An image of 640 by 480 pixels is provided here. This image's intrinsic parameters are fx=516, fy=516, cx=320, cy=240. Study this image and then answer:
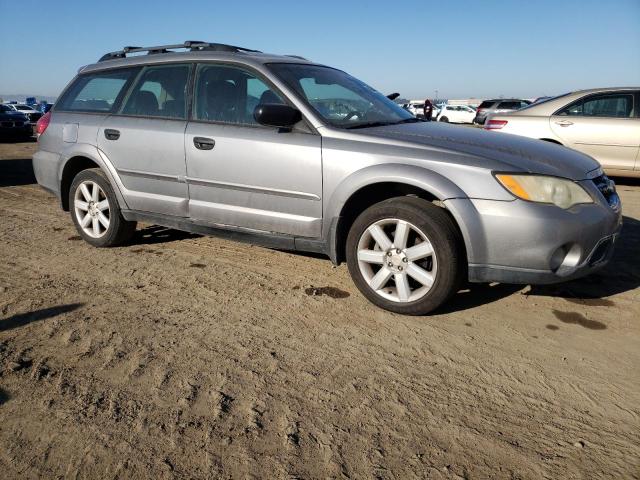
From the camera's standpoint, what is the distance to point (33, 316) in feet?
10.3

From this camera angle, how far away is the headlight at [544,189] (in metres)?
2.92

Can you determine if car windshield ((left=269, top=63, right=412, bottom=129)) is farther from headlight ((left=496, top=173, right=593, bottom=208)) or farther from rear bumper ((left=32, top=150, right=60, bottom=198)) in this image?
rear bumper ((left=32, top=150, right=60, bottom=198))

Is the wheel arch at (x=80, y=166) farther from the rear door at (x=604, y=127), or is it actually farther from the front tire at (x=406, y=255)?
the rear door at (x=604, y=127)

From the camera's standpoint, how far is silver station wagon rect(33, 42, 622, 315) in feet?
9.75

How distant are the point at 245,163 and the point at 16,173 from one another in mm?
7619

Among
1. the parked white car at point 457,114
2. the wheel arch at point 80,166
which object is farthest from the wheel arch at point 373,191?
→ the parked white car at point 457,114

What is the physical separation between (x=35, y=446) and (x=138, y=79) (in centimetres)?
327

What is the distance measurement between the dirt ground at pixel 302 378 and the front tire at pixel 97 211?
550 mm

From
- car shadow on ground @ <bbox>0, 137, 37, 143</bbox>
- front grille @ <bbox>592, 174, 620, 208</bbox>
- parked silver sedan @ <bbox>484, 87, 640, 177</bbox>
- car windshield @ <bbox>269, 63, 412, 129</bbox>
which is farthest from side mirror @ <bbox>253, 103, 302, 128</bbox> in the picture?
car shadow on ground @ <bbox>0, 137, 37, 143</bbox>

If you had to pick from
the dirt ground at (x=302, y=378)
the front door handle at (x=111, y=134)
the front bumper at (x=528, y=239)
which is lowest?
the dirt ground at (x=302, y=378)

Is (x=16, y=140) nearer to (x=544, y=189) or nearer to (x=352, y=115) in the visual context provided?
(x=352, y=115)

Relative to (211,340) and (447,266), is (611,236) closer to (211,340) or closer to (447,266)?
(447,266)

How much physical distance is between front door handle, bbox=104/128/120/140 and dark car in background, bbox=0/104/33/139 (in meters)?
14.3

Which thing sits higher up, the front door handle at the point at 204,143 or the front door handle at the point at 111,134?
the front door handle at the point at 111,134
